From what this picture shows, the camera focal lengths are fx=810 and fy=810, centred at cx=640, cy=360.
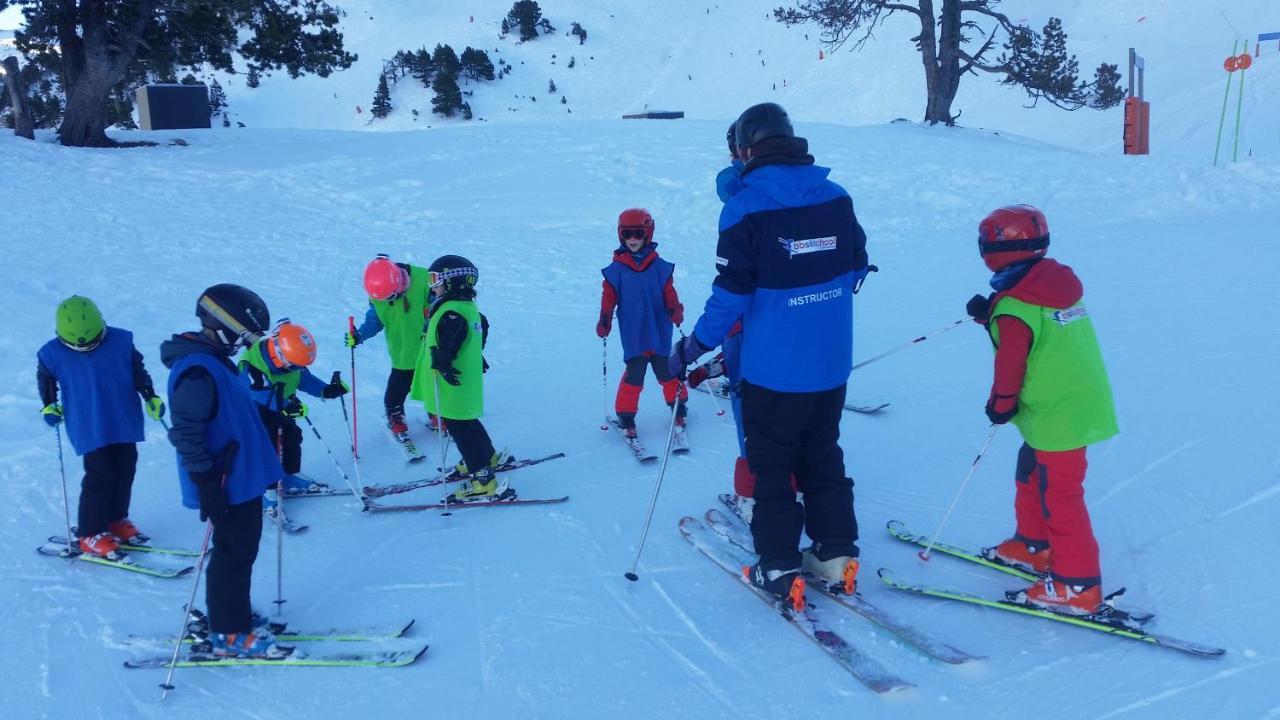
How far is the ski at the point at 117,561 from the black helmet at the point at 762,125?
11.3ft

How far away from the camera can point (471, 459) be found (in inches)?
196

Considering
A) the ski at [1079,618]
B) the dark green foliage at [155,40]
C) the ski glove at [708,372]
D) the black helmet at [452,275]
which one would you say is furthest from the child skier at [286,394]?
the dark green foliage at [155,40]

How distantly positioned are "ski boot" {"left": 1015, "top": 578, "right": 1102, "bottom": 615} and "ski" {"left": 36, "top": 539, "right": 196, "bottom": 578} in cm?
400

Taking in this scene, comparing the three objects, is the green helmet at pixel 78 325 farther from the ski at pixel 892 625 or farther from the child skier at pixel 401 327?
the ski at pixel 892 625

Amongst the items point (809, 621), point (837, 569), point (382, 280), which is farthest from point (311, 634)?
point (382, 280)

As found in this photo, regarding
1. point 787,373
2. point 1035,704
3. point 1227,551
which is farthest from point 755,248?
point 1227,551

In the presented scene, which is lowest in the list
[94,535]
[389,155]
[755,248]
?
[94,535]

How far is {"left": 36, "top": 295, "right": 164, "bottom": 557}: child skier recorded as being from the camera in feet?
13.8

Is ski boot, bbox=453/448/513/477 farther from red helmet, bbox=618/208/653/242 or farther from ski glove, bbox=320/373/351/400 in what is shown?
red helmet, bbox=618/208/653/242

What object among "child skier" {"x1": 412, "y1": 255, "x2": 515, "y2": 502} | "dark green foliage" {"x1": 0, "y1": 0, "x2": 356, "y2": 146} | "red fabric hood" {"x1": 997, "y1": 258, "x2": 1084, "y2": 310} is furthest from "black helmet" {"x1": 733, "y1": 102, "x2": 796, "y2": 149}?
"dark green foliage" {"x1": 0, "y1": 0, "x2": 356, "y2": 146}

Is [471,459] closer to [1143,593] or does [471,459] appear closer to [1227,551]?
[1143,593]

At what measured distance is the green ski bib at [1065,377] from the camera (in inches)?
128

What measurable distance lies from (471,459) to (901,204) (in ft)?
31.6

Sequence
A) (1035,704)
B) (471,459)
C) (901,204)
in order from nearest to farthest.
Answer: (1035,704)
(471,459)
(901,204)
